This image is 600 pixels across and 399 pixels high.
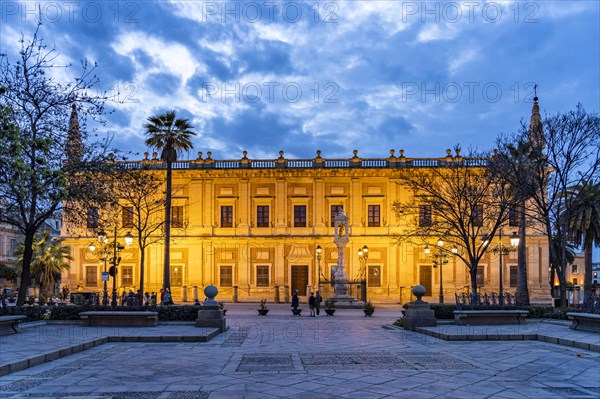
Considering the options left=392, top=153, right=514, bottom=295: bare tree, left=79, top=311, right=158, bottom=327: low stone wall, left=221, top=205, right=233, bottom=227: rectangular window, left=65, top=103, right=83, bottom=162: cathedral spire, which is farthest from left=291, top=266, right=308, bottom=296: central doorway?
left=79, top=311, right=158, bottom=327: low stone wall

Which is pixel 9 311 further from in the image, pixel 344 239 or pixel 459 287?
pixel 459 287

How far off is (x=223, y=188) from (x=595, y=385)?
39.4m

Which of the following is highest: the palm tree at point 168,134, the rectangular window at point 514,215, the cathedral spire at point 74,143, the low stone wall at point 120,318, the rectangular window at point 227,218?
the palm tree at point 168,134

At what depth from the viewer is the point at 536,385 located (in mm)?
9055

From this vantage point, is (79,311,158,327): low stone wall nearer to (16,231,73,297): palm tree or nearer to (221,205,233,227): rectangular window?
(16,231,73,297): palm tree

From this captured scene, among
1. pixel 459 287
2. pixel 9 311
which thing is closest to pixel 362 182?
pixel 459 287

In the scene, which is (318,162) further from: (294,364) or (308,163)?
(294,364)

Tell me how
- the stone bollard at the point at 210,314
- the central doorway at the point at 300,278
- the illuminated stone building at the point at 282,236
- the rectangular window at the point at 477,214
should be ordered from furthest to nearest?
1. the central doorway at the point at 300,278
2. the illuminated stone building at the point at 282,236
3. the rectangular window at the point at 477,214
4. the stone bollard at the point at 210,314

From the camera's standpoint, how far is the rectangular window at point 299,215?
46.5 m

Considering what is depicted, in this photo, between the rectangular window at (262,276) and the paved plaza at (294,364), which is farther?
the rectangular window at (262,276)

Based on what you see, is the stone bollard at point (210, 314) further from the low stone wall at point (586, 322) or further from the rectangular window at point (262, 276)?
the rectangular window at point (262, 276)

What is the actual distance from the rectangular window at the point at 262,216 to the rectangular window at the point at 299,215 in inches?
89.2

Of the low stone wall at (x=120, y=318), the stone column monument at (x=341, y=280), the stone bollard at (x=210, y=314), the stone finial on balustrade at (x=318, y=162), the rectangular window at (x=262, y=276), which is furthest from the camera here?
the stone finial on balustrade at (x=318, y=162)

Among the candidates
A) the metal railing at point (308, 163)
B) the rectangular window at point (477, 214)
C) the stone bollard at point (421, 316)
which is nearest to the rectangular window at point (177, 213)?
the metal railing at point (308, 163)
